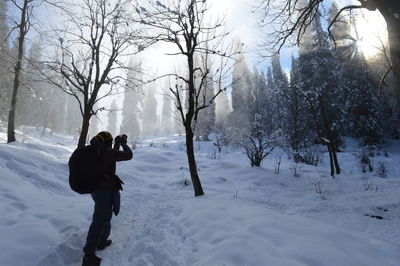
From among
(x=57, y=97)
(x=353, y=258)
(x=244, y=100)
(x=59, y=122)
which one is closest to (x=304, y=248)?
(x=353, y=258)

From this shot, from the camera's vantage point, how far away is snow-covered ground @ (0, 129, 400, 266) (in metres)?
A: 3.21

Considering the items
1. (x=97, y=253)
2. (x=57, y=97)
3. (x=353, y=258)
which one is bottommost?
(x=97, y=253)

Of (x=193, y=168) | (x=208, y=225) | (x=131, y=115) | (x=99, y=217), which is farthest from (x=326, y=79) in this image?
(x=131, y=115)

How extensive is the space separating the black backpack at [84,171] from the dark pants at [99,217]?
173 millimetres

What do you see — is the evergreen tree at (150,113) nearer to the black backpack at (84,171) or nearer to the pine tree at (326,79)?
the pine tree at (326,79)

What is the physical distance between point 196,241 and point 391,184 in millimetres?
6991

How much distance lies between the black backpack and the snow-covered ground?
0.89m

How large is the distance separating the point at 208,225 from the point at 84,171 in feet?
7.17

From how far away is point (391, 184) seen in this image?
7879mm

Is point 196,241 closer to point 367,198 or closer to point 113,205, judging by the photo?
point 113,205

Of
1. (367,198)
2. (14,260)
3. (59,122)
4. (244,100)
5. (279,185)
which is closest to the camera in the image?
(14,260)

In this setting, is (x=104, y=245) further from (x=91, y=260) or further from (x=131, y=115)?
(x=131, y=115)

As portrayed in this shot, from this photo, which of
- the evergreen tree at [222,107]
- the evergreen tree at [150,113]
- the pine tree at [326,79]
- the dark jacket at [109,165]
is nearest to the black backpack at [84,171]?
the dark jacket at [109,165]

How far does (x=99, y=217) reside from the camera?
352 centimetres
